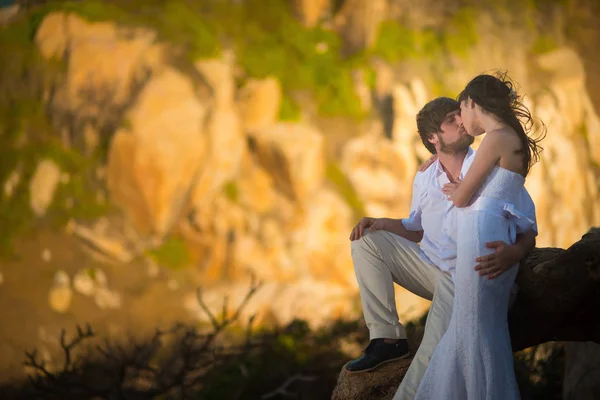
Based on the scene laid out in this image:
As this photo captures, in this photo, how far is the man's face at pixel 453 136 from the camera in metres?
2.77

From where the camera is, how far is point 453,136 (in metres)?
2.78

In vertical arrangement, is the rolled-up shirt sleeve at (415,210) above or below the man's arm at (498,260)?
above

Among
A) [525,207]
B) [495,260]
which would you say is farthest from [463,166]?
[495,260]

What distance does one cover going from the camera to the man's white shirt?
2.74 meters

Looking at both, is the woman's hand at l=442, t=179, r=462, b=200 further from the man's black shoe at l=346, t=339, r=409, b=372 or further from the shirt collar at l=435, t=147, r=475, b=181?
the man's black shoe at l=346, t=339, r=409, b=372

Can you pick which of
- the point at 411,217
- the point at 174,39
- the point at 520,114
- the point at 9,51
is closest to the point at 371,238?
the point at 411,217

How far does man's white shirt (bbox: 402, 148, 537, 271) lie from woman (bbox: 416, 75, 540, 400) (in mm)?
118

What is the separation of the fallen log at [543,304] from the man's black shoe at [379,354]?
7cm

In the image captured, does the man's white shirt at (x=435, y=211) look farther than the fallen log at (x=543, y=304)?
No

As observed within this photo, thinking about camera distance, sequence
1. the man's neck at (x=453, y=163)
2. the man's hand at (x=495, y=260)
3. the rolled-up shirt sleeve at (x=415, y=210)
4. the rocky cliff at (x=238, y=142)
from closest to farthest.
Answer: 1. the man's hand at (x=495, y=260)
2. the man's neck at (x=453, y=163)
3. the rolled-up shirt sleeve at (x=415, y=210)
4. the rocky cliff at (x=238, y=142)

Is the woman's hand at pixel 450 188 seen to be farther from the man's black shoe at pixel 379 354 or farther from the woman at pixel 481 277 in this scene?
the man's black shoe at pixel 379 354

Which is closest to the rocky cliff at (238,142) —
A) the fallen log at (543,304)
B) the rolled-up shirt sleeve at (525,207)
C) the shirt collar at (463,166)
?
the fallen log at (543,304)

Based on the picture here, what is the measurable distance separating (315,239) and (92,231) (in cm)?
295

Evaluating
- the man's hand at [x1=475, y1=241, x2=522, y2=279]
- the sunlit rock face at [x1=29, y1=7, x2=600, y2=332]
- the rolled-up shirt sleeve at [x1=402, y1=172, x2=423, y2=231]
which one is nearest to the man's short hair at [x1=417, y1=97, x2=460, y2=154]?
the rolled-up shirt sleeve at [x1=402, y1=172, x2=423, y2=231]
